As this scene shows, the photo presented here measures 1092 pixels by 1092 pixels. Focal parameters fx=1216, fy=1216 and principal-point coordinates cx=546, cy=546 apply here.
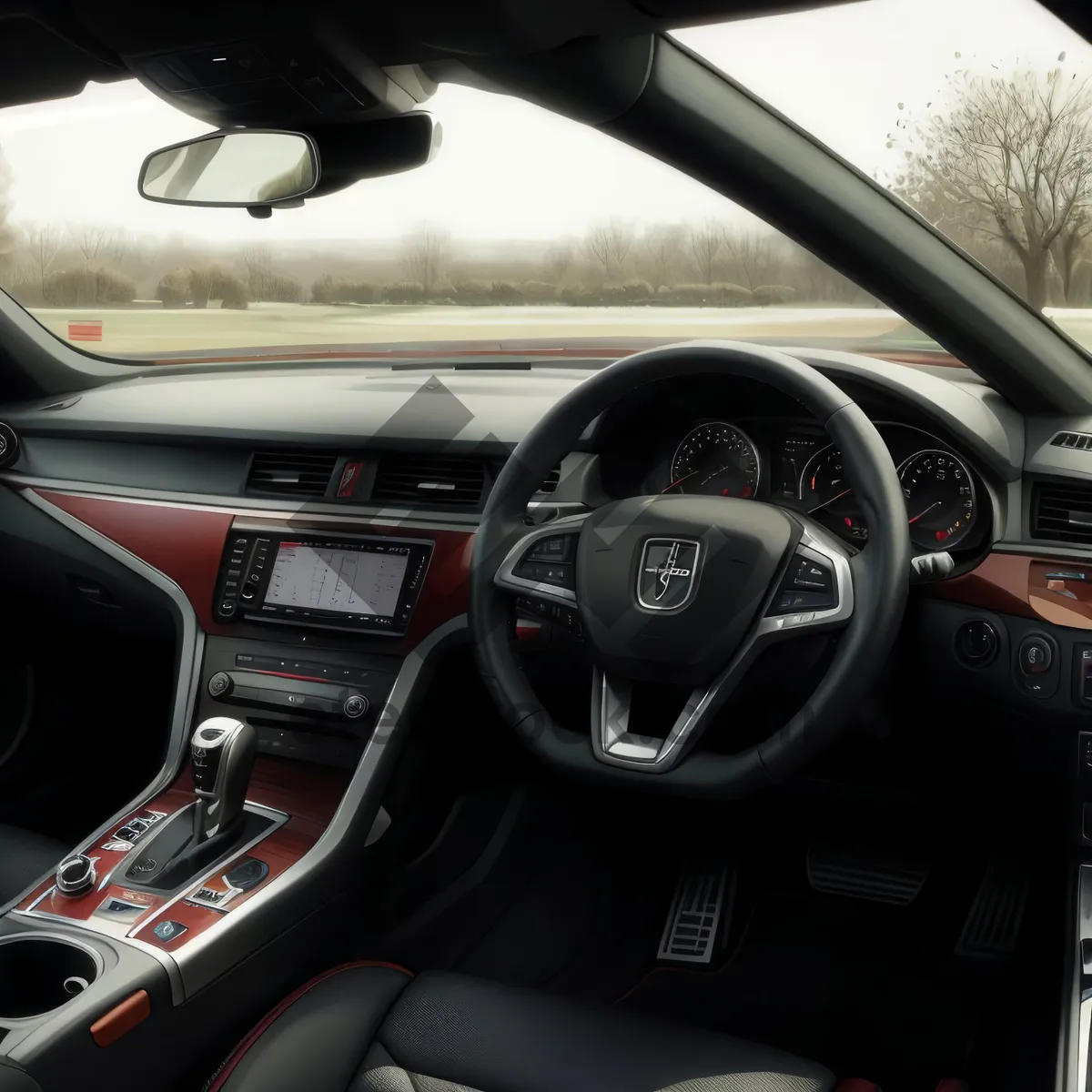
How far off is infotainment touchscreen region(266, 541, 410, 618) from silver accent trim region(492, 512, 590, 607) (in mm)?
523

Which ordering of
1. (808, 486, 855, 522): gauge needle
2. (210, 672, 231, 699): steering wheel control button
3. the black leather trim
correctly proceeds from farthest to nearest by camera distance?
(210, 672, 231, 699): steering wheel control button
(808, 486, 855, 522): gauge needle
the black leather trim

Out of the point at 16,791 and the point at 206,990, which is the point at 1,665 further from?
the point at 206,990

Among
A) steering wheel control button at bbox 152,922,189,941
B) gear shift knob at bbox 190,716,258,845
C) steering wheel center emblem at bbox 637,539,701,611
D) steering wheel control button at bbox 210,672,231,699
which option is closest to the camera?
steering wheel center emblem at bbox 637,539,701,611

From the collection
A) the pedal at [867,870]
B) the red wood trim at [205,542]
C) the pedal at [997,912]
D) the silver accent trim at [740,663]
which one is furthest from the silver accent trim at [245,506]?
the pedal at [997,912]

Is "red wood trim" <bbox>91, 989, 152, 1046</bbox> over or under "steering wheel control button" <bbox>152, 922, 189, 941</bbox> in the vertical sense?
under

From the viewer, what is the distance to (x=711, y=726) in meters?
1.89

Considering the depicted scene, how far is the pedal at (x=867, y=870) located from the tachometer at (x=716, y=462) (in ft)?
3.29

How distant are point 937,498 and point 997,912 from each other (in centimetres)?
99

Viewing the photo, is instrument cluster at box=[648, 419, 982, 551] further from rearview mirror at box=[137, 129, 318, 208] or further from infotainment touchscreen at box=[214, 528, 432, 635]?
rearview mirror at box=[137, 129, 318, 208]

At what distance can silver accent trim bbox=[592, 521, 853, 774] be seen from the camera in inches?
68.2

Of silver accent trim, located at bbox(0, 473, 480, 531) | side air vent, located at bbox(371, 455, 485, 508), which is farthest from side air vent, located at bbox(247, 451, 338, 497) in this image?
side air vent, located at bbox(371, 455, 485, 508)

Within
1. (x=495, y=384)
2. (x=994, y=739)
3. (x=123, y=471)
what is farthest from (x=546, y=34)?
(x=123, y=471)

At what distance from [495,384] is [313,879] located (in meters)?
1.14

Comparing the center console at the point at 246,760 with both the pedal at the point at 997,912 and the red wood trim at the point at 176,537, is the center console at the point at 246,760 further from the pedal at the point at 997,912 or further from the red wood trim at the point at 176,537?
the pedal at the point at 997,912
